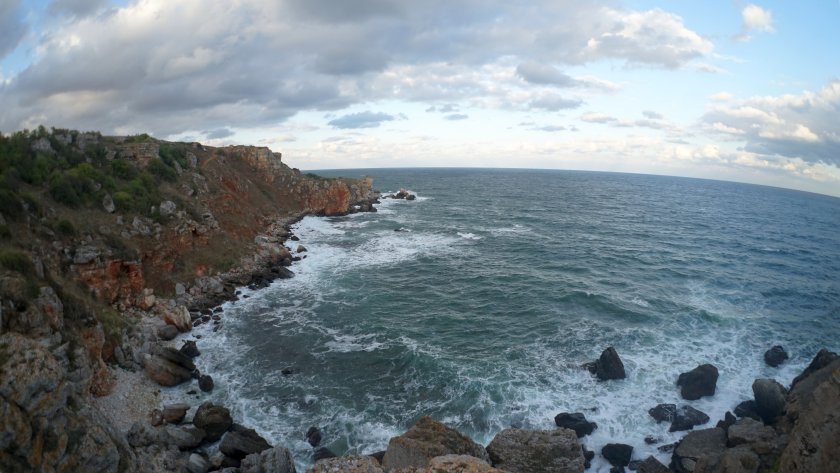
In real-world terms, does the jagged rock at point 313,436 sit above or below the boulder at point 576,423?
below

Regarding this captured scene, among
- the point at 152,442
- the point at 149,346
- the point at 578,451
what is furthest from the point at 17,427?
the point at 578,451

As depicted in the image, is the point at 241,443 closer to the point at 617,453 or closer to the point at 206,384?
the point at 206,384

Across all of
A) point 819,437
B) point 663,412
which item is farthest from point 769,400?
point 819,437

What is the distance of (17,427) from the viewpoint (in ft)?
41.2

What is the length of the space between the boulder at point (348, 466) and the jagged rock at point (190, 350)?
1819 cm

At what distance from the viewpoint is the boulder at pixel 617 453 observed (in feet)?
66.2

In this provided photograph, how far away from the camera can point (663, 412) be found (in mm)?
23281

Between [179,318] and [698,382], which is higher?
[179,318]

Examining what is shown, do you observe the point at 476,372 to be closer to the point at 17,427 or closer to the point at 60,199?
the point at 17,427

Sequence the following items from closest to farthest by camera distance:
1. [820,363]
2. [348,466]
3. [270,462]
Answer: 1. [348,466]
2. [270,462]
3. [820,363]

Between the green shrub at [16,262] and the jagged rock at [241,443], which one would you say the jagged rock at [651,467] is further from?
the green shrub at [16,262]

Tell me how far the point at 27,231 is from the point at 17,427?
783 inches

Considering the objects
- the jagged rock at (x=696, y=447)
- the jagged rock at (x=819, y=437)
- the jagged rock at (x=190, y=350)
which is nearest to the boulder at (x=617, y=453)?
the jagged rock at (x=696, y=447)

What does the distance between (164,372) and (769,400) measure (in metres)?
32.7
